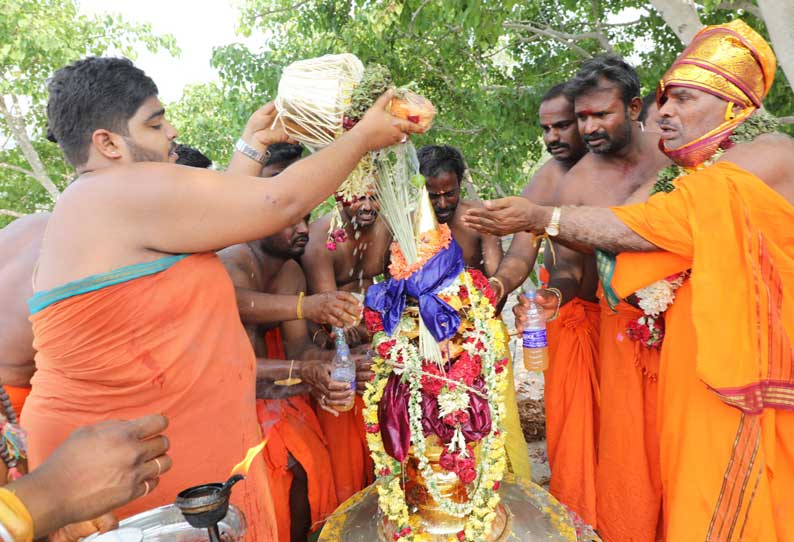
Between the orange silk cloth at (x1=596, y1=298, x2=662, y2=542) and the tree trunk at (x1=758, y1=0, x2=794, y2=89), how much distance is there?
2404 millimetres

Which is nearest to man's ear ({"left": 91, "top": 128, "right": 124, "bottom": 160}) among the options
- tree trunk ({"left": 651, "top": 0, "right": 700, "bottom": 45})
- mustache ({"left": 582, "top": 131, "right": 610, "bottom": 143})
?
mustache ({"left": 582, "top": 131, "right": 610, "bottom": 143})

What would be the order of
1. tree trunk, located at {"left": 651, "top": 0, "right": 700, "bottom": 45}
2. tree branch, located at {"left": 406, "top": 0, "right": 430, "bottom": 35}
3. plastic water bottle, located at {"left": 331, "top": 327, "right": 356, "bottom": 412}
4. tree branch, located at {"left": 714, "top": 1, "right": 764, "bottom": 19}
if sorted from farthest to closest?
tree branch, located at {"left": 406, "top": 0, "right": 430, "bottom": 35}
tree branch, located at {"left": 714, "top": 1, "right": 764, "bottom": 19}
tree trunk, located at {"left": 651, "top": 0, "right": 700, "bottom": 45}
plastic water bottle, located at {"left": 331, "top": 327, "right": 356, "bottom": 412}

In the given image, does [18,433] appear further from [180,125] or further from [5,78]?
[180,125]

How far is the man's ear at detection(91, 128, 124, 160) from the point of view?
2.18 m

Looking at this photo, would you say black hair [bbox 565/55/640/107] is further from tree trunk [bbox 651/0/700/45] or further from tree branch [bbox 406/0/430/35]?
tree branch [bbox 406/0/430/35]

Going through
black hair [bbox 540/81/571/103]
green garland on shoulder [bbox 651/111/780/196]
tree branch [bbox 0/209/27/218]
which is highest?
black hair [bbox 540/81/571/103]

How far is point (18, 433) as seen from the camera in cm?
230

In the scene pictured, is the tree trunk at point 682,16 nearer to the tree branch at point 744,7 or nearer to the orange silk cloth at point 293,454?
the tree branch at point 744,7

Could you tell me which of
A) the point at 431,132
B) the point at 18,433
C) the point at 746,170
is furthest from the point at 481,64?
the point at 18,433

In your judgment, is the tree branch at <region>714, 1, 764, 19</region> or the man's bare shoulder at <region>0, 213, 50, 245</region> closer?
the man's bare shoulder at <region>0, 213, 50, 245</region>

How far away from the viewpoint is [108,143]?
220 centimetres

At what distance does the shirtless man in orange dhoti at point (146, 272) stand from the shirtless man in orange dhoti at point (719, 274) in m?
1.34

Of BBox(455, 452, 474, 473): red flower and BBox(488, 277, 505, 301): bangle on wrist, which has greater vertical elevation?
BBox(488, 277, 505, 301): bangle on wrist

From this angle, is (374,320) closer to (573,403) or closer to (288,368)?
(288,368)
